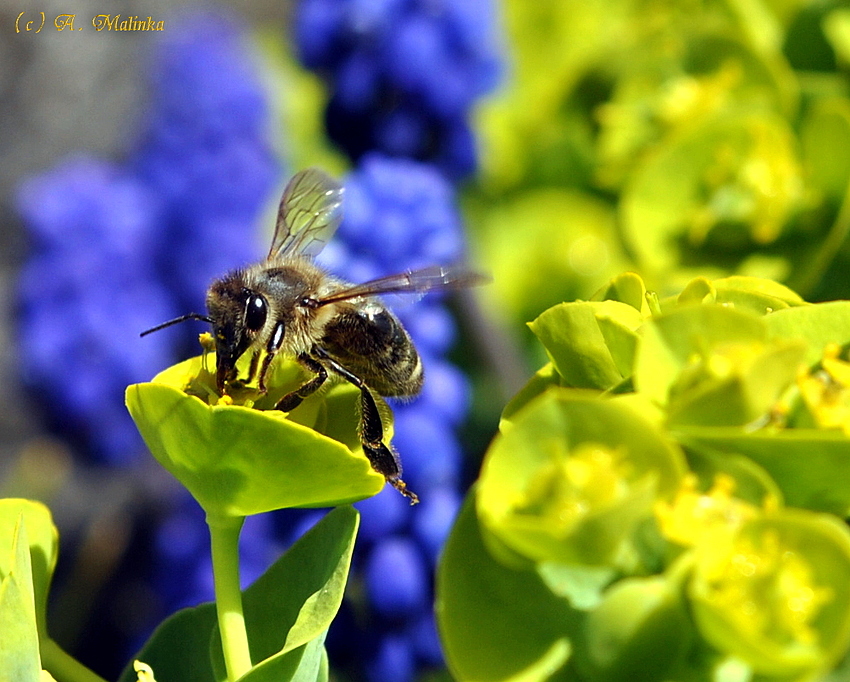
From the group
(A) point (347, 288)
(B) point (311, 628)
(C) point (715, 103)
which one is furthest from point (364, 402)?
(C) point (715, 103)

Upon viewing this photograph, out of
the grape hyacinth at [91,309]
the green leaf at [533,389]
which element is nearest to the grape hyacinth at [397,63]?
the grape hyacinth at [91,309]

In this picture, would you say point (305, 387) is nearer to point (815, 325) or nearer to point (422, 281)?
point (422, 281)

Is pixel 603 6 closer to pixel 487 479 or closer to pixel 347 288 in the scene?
pixel 347 288

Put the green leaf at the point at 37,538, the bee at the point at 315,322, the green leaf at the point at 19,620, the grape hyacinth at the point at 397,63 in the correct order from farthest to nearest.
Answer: the grape hyacinth at the point at 397,63 < the bee at the point at 315,322 < the green leaf at the point at 37,538 < the green leaf at the point at 19,620

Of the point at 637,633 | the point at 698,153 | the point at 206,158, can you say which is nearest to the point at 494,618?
the point at 637,633

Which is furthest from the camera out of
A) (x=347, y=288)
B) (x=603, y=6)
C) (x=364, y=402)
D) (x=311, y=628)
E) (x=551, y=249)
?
(x=603, y=6)

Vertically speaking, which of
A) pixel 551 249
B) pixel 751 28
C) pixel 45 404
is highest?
pixel 751 28

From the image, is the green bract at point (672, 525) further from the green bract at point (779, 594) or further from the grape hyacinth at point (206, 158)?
the grape hyacinth at point (206, 158)
